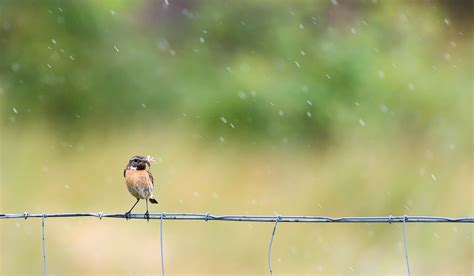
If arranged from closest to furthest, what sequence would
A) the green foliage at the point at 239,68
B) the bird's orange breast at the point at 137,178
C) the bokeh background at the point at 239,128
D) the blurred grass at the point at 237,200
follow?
the bird's orange breast at the point at 137,178 → the blurred grass at the point at 237,200 → the bokeh background at the point at 239,128 → the green foliage at the point at 239,68

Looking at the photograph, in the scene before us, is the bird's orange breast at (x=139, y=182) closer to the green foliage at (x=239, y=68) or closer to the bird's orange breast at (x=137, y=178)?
the bird's orange breast at (x=137, y=178)

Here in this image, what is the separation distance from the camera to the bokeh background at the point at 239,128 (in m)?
9.05

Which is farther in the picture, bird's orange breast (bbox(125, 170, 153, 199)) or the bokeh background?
the bokeh background

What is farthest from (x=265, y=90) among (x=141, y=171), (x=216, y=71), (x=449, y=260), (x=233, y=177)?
(x=141, y=171)

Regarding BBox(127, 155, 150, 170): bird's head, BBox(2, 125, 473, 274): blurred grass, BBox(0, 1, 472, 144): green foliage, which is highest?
BBox(0, 1, 472, 144): green foliage

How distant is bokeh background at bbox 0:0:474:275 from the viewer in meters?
9.05

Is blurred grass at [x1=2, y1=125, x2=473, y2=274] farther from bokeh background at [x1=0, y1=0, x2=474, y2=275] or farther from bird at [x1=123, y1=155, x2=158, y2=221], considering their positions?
bird at [x1=123, y1=155, x2=158, y2=221]

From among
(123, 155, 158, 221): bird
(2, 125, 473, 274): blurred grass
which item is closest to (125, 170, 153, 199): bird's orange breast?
(123, 155, 158, 221): bird

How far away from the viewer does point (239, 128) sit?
467 inches

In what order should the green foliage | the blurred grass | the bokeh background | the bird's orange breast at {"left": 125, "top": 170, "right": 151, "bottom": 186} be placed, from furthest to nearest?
the green foliage < the bokeh background < the blurred grass < the bird's orange breast at {"left": 125, "top": 170, "right": 151, "bottom": 186}

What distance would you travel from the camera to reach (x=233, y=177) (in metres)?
10.1

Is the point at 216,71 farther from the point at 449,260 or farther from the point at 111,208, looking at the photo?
the point at 449,260

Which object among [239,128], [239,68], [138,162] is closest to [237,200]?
[239,128]

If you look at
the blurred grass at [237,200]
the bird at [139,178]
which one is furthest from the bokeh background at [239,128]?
the bird at [139,178]
